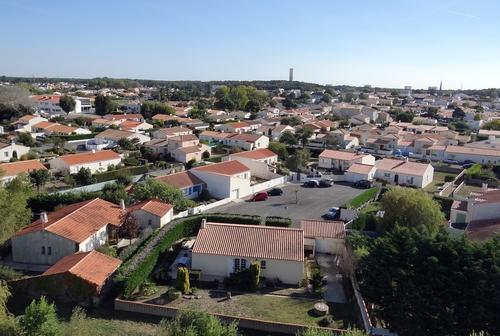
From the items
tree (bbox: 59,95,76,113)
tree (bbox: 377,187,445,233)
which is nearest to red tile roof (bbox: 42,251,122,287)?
tree (bbox: 377,187,445,233)

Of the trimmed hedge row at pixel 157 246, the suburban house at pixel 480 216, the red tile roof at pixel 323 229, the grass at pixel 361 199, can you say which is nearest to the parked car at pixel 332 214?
the grass at pixel 361 199

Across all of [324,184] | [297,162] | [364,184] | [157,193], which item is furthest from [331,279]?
[297,162]

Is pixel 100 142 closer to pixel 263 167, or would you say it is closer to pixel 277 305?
pixel 263 167

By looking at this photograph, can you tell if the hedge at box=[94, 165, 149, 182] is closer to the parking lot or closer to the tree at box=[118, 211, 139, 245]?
the parking lot

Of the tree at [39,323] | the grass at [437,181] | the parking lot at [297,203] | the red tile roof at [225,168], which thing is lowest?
the grass at [437,181]

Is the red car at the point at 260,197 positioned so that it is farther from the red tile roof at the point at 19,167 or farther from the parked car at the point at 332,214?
the red tile roof at the point at 19,167

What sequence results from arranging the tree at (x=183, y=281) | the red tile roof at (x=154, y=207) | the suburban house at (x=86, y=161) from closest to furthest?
1. the tree at (x=183, y=281)
2. the red tile roof at (x=154, y=207)
3. the suburban house at (x=86, y=161)

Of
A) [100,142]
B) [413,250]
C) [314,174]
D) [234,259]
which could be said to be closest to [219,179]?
[314,174]
